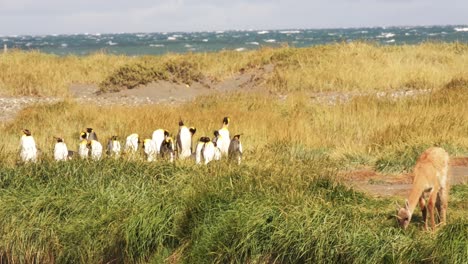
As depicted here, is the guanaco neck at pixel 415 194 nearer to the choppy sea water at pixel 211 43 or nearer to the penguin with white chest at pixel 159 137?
the penguin with white chest at pixel 159 137

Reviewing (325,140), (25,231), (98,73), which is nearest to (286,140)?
(325,140)

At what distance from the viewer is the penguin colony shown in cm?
1026

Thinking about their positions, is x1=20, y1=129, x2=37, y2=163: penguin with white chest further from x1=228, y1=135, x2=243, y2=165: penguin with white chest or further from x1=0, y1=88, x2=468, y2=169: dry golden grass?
x1=228, y1=135, x2=243, y2=165: penguin with white chest

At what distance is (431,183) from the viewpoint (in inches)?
298

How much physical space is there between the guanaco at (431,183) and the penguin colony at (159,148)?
9.00 ft

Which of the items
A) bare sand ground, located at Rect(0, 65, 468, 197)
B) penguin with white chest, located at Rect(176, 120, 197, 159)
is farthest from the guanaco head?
bare sand ground, located at Rect(0, 65, 468, 197)

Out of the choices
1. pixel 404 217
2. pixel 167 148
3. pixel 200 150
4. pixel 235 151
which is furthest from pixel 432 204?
pixel 167 148

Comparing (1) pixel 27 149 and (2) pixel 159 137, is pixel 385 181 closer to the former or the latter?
(2) pixel 159 137

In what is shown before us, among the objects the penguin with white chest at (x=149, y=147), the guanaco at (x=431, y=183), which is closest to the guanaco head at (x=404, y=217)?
the guanaco at (x=431, y=183)

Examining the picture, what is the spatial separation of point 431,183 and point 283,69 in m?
19.1

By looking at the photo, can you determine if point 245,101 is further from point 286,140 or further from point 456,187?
point 456,187

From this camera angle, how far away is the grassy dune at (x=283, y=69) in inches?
963

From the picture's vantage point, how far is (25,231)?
7.98 metres

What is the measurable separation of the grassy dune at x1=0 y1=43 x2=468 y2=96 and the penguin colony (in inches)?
466
